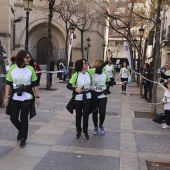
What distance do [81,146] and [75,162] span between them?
36.7 inches

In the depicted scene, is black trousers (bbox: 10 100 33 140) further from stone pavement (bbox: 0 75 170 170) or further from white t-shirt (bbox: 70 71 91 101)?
white t-shirt (bbox: 70 71 91 101)

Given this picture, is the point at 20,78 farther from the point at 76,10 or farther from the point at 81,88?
the point at 76,10

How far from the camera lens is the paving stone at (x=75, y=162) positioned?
4.73 m

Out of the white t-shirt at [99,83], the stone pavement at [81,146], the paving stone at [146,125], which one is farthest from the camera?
the paving stone at [146,125]

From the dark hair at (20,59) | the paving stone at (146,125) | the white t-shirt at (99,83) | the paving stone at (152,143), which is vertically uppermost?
the dark hair at (20,59)

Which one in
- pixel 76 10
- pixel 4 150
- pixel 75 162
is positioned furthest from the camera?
pixel 76 10

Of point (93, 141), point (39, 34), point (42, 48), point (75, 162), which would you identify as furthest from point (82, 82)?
point (42, 48)

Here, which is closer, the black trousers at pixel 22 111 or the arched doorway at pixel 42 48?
the black trousers at pixel 22 111

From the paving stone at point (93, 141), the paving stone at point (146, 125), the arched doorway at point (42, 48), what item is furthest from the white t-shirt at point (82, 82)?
the arched doorway at point (42, 48)

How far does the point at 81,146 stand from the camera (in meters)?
5.87

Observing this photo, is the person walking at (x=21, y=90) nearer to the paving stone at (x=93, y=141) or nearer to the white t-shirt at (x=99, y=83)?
the paving stone at (x=93, y=141)

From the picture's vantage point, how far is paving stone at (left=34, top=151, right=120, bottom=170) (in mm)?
4727

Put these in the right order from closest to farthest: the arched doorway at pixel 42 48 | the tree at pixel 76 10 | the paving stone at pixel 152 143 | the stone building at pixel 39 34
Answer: the paving stone at pixel 152 143
the tree at pixel 76 10
the stone building at pixel 39 34
the arched doorway at pixel 42 48

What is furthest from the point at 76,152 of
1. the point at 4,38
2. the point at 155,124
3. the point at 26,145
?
the point at 4,38
